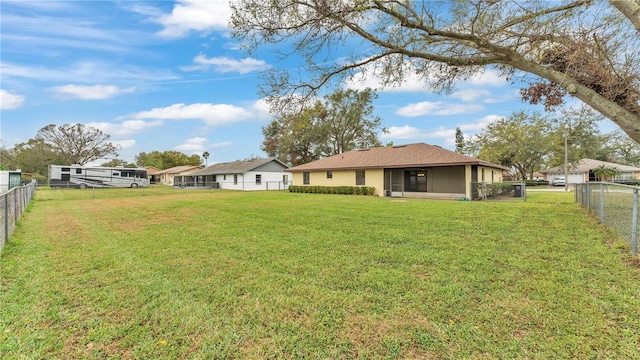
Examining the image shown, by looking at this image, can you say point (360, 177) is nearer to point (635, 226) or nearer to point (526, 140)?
point (635, 226)

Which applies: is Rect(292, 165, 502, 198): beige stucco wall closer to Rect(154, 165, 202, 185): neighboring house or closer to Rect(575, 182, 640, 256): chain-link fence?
Rect(575, 182, 640, 256): chain-link fence

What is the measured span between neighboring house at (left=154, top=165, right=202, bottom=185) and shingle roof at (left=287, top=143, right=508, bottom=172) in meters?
31.6

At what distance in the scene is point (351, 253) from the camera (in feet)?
16.9

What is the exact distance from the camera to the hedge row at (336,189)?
2097cm

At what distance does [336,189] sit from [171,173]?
42.4 m

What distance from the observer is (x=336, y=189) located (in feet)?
74.4

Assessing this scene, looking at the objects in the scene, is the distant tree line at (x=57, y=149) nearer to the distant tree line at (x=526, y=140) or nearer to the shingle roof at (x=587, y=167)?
the distant tree line at (x=526, y=140)

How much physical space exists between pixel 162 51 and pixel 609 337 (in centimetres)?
1571

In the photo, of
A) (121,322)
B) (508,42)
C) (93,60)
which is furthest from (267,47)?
(93,60)

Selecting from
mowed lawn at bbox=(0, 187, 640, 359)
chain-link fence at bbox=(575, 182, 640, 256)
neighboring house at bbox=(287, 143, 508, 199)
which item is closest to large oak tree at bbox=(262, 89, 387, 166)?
neighboring house at bbox=(287, 143, 508, 199)

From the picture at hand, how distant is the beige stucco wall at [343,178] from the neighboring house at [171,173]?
31.1 m

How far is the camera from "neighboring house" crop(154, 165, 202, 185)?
5116 centimetres

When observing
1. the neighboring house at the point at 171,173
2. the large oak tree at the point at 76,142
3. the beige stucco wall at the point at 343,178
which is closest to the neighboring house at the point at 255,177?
the beige stucco wall at the point at 343,178

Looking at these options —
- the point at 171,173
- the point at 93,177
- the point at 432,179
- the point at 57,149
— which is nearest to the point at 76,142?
the point at 57,149
